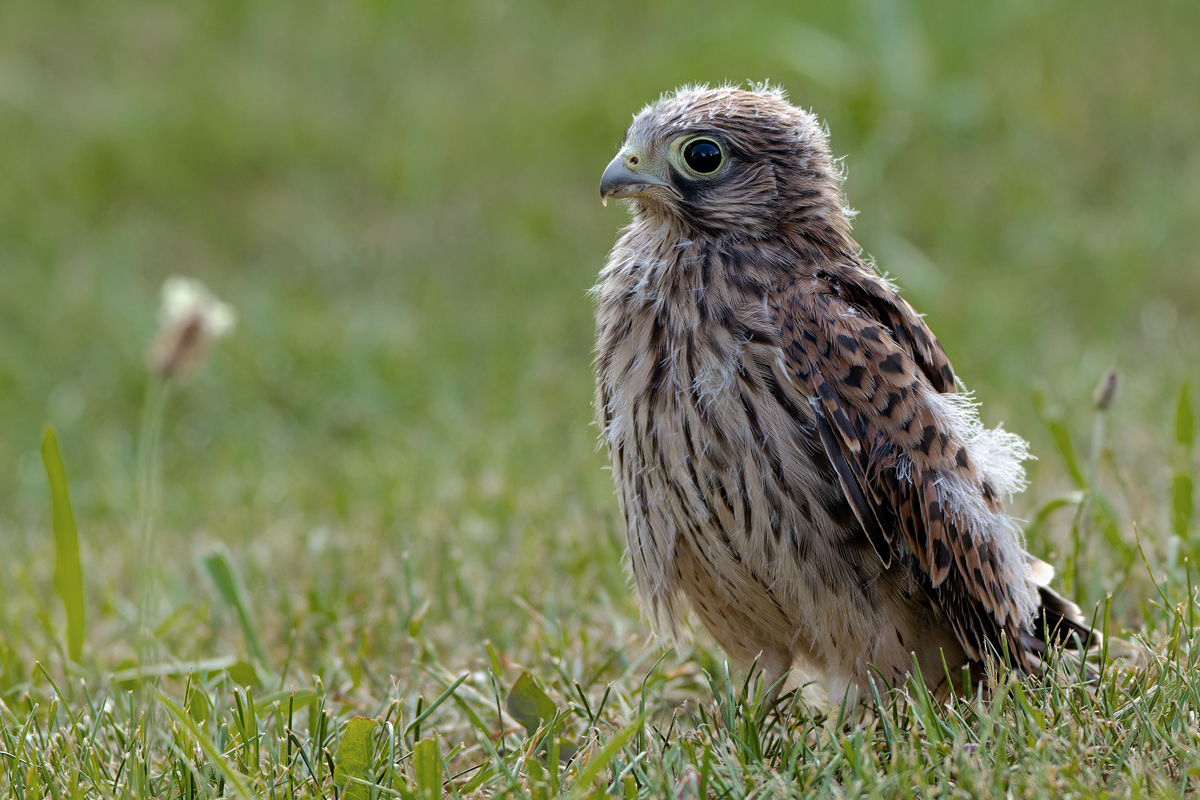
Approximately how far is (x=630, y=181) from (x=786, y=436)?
2.64 feet

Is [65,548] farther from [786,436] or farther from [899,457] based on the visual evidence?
[899,457]

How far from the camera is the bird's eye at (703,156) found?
10.3ft

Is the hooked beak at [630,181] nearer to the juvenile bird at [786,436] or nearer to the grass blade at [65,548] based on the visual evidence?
the juvenile bird at [786,436]

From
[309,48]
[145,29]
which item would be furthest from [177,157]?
[145,29]

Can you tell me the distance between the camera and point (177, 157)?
8.59 m

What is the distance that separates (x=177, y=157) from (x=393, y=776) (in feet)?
23.1

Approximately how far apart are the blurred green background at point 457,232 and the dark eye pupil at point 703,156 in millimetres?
1433

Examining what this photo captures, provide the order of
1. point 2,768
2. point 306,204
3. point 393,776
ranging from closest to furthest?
point 393,776
point 2,768
point 306,204

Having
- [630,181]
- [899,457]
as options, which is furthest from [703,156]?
[899,457]

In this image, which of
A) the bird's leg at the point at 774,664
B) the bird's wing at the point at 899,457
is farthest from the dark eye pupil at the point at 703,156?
the bird's leg at the point at 774,664

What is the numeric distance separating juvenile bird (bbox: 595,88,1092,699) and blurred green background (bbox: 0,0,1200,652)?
41.8 inches

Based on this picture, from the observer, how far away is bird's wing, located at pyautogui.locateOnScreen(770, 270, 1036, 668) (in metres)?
2.82

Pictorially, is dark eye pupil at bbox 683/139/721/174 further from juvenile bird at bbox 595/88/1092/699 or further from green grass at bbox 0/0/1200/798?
green grass at bbox 0/0/1200/798

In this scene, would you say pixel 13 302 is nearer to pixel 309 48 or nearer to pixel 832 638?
pixel 309 48
